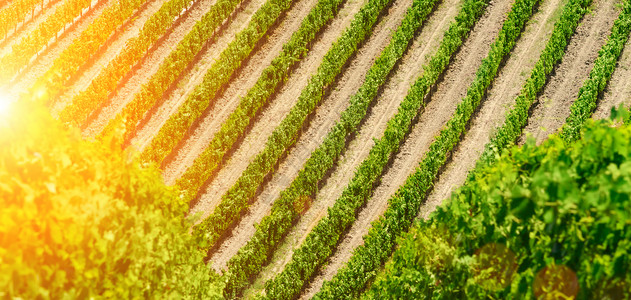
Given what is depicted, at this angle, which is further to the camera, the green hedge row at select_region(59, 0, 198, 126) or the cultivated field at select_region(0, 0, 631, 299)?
the green hedge row at select_region(59, 0, 198, 126)

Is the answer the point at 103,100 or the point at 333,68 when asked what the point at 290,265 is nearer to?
the point at 333,68

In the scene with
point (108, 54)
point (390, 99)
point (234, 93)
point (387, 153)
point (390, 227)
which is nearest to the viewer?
point (390, 227)

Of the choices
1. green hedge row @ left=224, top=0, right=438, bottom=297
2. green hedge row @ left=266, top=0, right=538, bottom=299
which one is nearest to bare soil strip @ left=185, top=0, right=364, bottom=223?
green hedge row @ left=224, top=0, right=438, bottom=297

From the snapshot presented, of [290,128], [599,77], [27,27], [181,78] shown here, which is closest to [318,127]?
[290,128]

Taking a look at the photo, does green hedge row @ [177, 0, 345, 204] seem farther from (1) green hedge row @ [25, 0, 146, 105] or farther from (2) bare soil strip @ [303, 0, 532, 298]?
(1) green hedge row @ [25, 0, 146, 105]

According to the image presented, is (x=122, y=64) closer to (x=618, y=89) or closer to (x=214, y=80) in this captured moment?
(x=214, y=80)

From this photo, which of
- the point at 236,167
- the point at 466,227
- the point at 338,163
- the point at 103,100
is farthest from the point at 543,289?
the point at 103,100

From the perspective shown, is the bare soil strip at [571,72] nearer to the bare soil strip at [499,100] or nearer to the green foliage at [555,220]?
the bare soil strip at [499,100]
